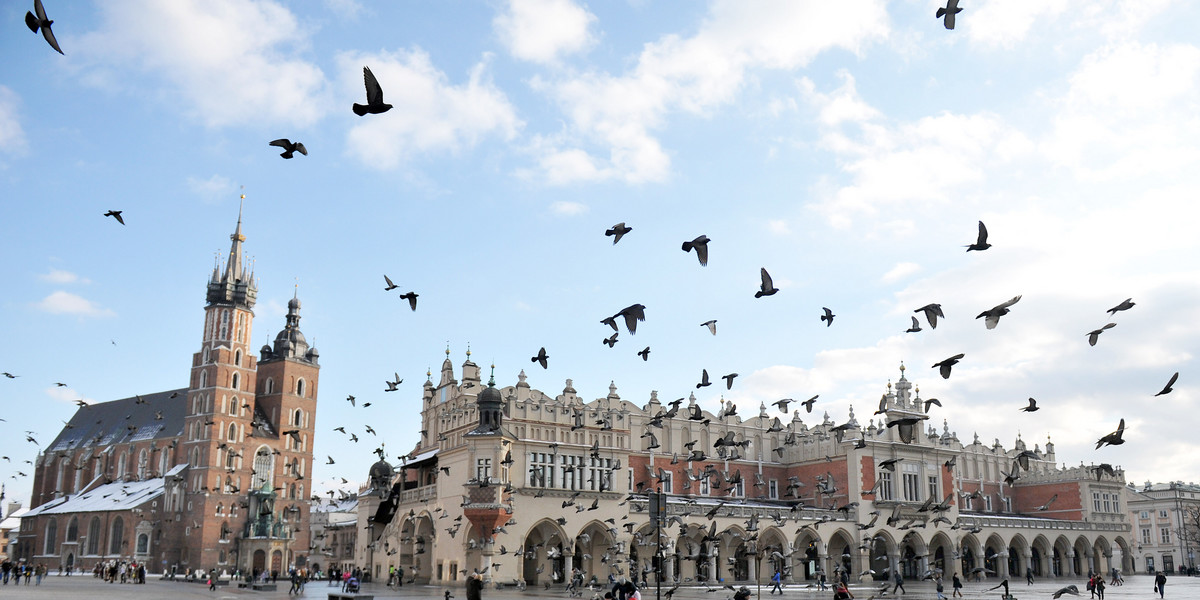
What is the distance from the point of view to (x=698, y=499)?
66.2m

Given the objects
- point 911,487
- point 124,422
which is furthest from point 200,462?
point 911,487

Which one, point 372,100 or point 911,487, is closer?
point 372,100

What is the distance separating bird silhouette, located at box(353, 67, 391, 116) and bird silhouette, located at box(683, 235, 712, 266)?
30.8 ft

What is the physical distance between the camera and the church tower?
10325 centimetres

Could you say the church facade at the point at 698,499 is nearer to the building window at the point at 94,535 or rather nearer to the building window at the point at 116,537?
the building window at the point at 116,537

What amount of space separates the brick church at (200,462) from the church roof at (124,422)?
0.22 metres

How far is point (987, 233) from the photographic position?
2234 centimetres

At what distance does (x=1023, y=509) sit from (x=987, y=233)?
8325cm

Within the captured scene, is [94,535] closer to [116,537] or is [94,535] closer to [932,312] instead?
[116,537]

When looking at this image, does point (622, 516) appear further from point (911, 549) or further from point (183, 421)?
point (183, 421)

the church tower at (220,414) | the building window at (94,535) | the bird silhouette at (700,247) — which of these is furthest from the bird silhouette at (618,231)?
the building window at (94,535)

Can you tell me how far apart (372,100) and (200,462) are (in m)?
105

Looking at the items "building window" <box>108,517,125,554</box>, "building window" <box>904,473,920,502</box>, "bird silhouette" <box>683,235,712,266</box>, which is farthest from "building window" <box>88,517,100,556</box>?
"bird silhouette" <box>683,235,712,266</box>

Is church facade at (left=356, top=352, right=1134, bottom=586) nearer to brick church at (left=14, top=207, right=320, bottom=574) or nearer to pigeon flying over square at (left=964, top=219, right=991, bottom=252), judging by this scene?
pigeon flying over square at (left=964, top=219, right=991, bottom=252)
